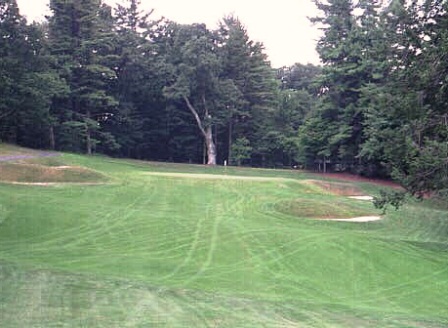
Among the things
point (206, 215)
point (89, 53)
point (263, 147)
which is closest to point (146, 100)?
point (89, 53)

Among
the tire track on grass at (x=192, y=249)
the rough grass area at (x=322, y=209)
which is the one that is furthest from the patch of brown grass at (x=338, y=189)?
the tire track on grass at (x=192, y=249)

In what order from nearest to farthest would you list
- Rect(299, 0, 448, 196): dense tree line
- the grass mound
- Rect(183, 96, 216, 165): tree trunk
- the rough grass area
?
1. Rect(299, 0, 448, 196): dense tree line
2. the rough grass area
3. the grass mound
4. Rect(183, 96, 216, 165): tree trunk

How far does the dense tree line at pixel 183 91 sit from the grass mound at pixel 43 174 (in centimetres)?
1489

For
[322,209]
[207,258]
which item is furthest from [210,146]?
[207,258]

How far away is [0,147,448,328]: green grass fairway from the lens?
9.30 meters

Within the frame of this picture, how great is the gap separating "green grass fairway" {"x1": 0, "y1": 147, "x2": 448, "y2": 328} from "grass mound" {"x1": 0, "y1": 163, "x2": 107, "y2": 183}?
23 centimetres

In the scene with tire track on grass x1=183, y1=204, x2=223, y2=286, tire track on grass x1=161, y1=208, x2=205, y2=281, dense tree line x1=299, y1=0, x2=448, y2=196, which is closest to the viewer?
tire track on grass x1=183, y1=204, x2=223, y2=286

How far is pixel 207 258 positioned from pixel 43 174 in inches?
583

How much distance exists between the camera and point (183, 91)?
54.0 m

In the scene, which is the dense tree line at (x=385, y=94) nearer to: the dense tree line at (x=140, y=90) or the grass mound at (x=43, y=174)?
the dense tree line at (x=140, y=90)

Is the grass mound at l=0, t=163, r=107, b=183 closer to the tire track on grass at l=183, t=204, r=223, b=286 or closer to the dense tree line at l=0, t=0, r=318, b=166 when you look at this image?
the tire track on grass at l=183, t=204, r=223, b=286

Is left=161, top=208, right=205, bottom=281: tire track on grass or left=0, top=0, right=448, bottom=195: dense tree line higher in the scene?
left=0, top=0, right=448, bottom=195: dense tree line

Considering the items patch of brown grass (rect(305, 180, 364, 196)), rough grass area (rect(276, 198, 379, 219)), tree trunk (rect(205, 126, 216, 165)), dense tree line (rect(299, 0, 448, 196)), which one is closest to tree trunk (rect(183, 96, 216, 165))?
tree trunk (rect(205, 126, 216, 165))

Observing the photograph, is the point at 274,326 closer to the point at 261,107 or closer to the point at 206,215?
the point at 206,215
